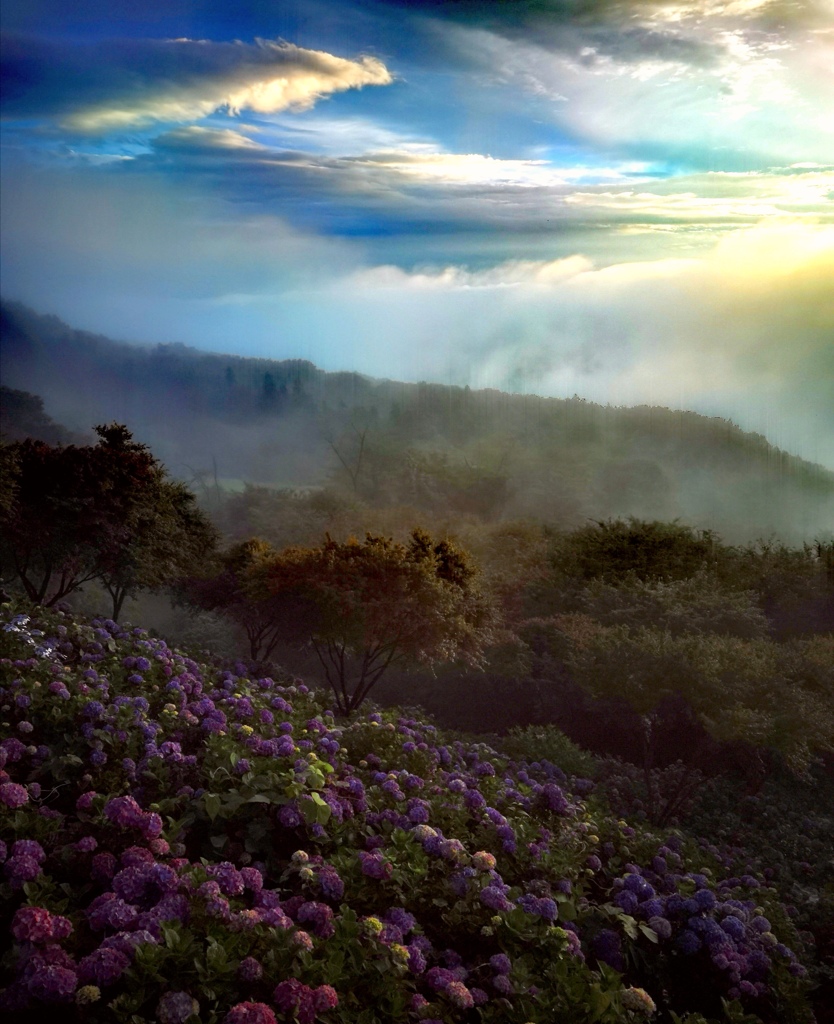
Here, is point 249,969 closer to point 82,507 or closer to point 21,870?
point 21,870

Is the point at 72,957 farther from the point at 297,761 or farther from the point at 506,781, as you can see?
the point at 506,781

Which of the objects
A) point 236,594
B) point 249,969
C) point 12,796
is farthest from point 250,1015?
point 236,594

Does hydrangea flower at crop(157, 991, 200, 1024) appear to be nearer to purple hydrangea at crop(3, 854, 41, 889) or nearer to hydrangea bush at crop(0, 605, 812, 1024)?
hydrangea bush at crop(0, 605, 812, 1024)

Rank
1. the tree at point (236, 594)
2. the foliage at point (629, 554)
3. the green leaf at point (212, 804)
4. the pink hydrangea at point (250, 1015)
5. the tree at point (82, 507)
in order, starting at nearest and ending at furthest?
the pink hydrangea at point (250, 1015) < the green leaf at point (212, 804) < the tree at point (82, 507) < the tree at point (236, 594) < the foliage at point (629, 554)

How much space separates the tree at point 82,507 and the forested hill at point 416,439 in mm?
35709

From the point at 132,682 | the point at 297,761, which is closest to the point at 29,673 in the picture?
the point at 132,682

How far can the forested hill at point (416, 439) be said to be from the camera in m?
54.8

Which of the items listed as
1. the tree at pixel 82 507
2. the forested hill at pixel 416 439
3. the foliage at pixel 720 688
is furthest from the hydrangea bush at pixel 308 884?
the forested hill at pixel 416 439

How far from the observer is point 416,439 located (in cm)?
6322

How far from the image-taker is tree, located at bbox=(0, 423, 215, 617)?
14.2 meters

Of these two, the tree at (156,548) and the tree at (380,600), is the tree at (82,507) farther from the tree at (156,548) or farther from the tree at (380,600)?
the tree at (380,600)

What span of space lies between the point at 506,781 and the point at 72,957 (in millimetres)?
4670

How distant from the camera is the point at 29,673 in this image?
23.1 ft

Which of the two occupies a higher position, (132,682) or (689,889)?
(132,682)
